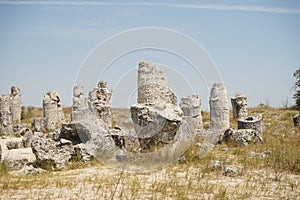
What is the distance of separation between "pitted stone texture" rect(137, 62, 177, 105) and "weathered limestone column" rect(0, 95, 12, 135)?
31.4 ft

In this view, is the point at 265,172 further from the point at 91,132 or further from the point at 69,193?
the point at 91,132

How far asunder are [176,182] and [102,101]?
8627 millimetres

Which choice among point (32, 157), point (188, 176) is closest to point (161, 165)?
point (188, 176)

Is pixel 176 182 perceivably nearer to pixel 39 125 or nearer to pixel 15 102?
pixel 39 125

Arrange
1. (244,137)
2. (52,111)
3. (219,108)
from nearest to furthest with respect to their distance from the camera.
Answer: (244,137) < (219,108) < (52,111)

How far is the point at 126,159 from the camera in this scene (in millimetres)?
10867

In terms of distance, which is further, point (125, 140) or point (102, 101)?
point (102, 101)

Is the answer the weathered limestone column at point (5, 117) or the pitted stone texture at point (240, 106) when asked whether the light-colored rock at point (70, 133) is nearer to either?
the weathered limestone column at point (5, 117)

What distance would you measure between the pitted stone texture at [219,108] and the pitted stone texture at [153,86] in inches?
182

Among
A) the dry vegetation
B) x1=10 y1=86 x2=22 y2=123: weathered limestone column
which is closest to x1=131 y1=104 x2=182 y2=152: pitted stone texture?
the dry vegetation

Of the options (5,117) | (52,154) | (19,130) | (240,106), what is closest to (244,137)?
(52,154)

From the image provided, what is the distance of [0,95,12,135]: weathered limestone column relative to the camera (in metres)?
20.1

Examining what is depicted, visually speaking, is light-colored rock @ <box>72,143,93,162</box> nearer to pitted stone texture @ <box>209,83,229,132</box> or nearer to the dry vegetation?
the dry vegetation

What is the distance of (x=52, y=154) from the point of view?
1046cm
